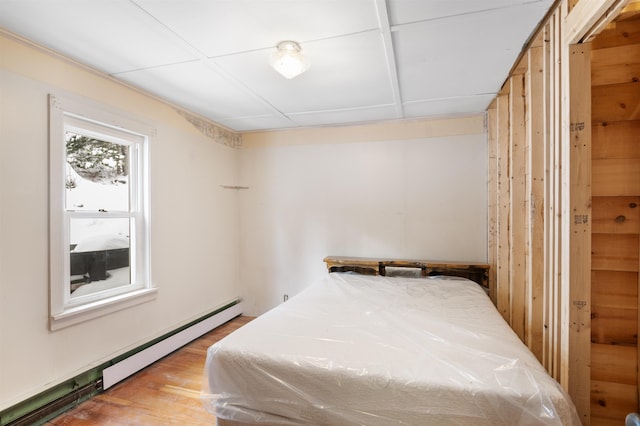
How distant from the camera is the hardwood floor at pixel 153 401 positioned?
6.27ft

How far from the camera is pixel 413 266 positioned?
3166 millimetres

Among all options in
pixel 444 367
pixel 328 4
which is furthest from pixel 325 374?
pixel 328 4

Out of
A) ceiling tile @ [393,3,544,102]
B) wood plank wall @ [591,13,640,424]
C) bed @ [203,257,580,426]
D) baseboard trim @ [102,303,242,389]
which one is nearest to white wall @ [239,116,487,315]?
baseboard trim @ [102,303,242,389]

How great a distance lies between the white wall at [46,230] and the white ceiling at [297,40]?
191 millimetres

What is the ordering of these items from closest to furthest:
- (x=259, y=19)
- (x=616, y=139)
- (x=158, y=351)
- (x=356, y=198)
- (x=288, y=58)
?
(x=616, y=139), (x=259, y=19), (x=288, y=58), (x=158, y=351), (x=356, y=198)

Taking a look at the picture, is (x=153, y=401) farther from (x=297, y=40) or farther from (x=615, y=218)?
(x=615, y=218)

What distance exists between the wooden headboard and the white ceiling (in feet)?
5.48

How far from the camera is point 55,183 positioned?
196cm

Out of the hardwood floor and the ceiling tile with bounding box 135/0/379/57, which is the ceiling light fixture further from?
the hardwood floor

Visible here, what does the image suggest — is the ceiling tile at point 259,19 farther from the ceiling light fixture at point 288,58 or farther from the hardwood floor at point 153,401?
the hardwood floor at point 153,401

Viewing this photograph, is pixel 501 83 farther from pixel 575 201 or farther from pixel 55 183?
pixel 55 183

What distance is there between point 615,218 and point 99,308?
3338mm

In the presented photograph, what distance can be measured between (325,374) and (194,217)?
2443 millimetres

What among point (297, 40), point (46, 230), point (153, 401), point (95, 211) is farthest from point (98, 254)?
point (297, 40)
